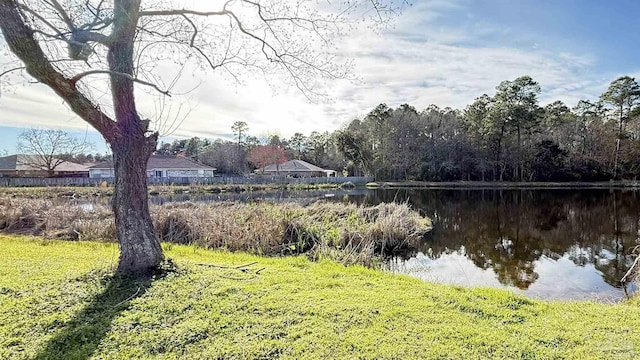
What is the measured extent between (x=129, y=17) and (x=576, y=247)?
1306 cm

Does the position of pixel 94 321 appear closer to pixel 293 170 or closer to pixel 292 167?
pixel 293 170

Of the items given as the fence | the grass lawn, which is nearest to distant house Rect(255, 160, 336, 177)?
the fence

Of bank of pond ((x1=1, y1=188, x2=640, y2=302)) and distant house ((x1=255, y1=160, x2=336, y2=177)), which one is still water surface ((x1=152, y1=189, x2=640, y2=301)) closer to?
bank of pond ((x1=1, y1=188, x2=640, y2=302))

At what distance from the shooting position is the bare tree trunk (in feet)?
16.4

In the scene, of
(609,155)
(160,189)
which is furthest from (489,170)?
(160,189)

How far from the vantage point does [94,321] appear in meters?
3.67

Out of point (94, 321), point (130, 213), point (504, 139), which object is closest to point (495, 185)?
point (504, 139)

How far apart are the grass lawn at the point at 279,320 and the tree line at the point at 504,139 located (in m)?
42.1

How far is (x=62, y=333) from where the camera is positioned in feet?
11.2

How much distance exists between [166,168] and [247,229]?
41.9 metres

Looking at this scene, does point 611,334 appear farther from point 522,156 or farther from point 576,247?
point 522,156

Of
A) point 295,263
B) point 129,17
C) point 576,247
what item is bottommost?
point 576,247

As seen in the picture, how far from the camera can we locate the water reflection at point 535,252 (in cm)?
830

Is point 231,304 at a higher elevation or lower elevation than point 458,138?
lower
